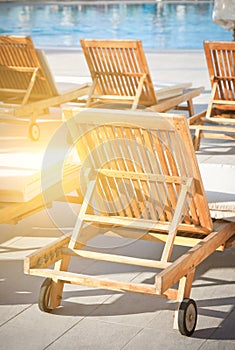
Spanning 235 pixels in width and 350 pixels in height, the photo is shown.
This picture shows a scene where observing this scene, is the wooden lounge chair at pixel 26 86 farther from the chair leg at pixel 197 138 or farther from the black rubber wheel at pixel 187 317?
the black rubber wheel at pixel 187 317

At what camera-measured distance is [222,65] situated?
6.42 m

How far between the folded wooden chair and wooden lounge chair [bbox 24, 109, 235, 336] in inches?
135

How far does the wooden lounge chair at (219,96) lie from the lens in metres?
6.27

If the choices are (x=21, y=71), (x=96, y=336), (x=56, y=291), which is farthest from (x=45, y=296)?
(x=21, y=71)

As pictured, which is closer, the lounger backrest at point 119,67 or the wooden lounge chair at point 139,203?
the wooden lounge chair at point 139,203

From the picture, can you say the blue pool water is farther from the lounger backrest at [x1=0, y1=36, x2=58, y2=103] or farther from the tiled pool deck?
the tiled pool deck

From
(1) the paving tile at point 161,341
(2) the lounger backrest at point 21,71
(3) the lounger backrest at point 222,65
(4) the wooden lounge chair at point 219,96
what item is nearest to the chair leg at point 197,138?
(4) the wooden lounge chair at point 219,96

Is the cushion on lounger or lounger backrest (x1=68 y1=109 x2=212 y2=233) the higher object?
lounger backrest (x1=68 y1=109 x2=212 y2=233)

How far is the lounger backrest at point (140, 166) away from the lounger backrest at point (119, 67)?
3404 millimetres

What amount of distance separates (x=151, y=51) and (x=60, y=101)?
264 inches

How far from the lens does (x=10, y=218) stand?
152 inches

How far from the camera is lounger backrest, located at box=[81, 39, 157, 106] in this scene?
6932 mm

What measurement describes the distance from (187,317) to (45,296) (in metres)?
0.64

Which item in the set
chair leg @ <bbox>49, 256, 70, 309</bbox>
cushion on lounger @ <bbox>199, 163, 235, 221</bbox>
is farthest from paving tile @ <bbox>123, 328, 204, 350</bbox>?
cushion on lounger @ <bbox>199, 163, 235, 221</bbox>
